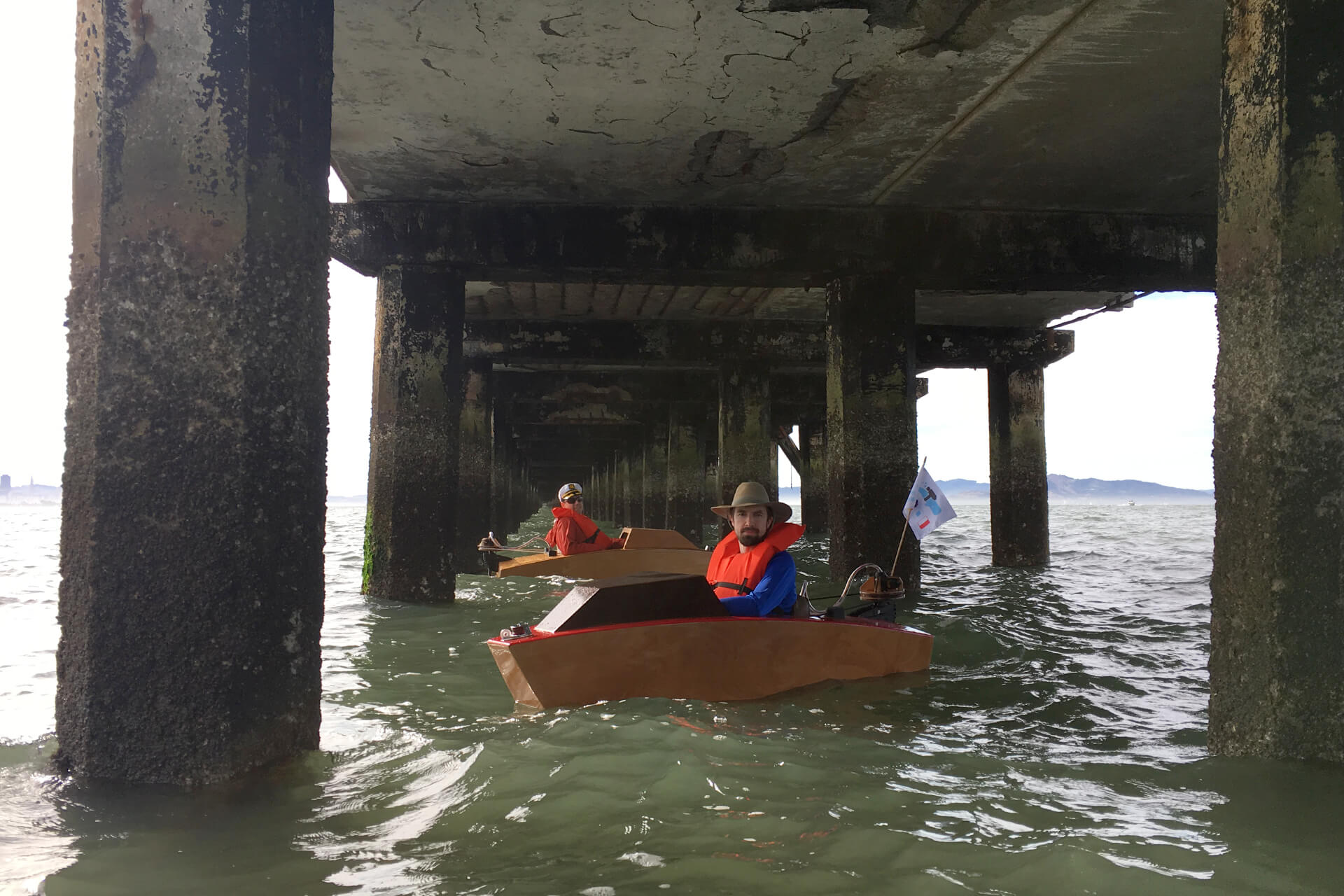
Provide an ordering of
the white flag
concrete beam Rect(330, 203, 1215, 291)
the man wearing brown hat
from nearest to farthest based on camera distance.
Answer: the man wearing brown hat → the white flag → concrete beam Rect(330, 203, 1215, 291)

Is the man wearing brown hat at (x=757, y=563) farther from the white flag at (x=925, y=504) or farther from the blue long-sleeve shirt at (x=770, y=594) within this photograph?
the white flag at (x=925, y=504)

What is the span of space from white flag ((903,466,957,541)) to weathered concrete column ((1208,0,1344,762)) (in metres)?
3.62

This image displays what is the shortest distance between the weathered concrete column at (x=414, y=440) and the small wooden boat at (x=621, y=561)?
2.82 metres

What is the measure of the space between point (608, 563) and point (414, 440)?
380 cm

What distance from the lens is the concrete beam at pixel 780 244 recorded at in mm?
9445

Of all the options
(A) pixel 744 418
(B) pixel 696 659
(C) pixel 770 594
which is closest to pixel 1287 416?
(C) pixel 770 594

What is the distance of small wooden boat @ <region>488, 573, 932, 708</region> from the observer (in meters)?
5.07

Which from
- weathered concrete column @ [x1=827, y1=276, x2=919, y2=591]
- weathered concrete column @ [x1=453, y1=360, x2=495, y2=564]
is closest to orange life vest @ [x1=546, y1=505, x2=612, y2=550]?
weathered concrete column @ [x1=453, y1=360, x2=495, y2=564]

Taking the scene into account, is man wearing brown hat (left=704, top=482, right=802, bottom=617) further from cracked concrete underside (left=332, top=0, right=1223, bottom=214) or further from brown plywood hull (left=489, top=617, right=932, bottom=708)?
cracked concrete underside (left=332, top=0, right=1223, bottom=214)

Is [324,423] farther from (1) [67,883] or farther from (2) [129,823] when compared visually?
(1) [67,883]

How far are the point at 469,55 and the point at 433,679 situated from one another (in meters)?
4.13

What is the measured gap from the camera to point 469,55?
21.1 ft

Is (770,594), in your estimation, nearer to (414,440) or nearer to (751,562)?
(751,562)

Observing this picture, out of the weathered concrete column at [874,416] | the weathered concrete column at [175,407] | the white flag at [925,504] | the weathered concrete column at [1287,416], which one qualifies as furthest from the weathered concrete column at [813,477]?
the weathered concrete column at [175,407]
